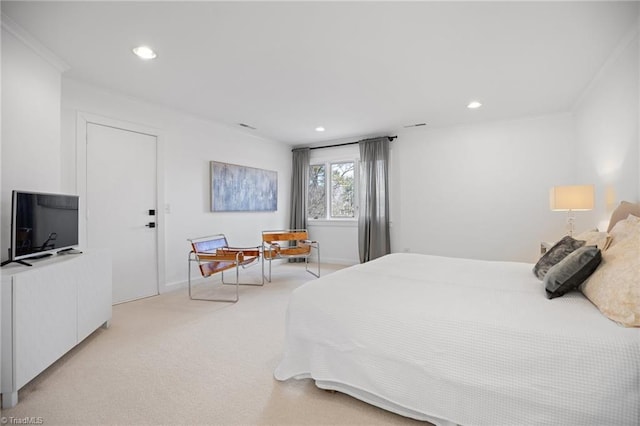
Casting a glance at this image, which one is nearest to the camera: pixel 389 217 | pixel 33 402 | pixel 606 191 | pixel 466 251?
pixel 33 402

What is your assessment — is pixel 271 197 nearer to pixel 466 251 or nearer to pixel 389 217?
pixel 389 217

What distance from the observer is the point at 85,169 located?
3.27m

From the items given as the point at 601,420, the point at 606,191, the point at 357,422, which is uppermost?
the point at 606,191

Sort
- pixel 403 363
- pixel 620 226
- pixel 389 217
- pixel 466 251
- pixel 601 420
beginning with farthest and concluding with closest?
pixel 389 217 → pixel 466 251 → pixel 620 226 → pixel 403 363 → pixel 601 420

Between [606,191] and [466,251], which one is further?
[466,251]

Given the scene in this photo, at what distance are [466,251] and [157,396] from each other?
4543 mm

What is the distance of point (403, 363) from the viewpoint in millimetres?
1524

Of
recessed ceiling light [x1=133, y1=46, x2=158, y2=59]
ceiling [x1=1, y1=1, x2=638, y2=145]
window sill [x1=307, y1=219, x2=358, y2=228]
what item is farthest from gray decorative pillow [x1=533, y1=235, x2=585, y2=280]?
window sill [x1=307, y1=219, x2=358, y2=228]

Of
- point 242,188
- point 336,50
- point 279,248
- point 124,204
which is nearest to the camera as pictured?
point 336,50

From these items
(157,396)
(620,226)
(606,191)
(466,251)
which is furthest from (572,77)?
(157,396)

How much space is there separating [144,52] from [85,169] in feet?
4.97

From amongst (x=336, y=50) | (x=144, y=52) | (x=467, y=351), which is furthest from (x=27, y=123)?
(x=467, y=351)

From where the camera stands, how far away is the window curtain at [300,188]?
6.22m

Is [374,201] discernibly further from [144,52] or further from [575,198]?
[144,52]
